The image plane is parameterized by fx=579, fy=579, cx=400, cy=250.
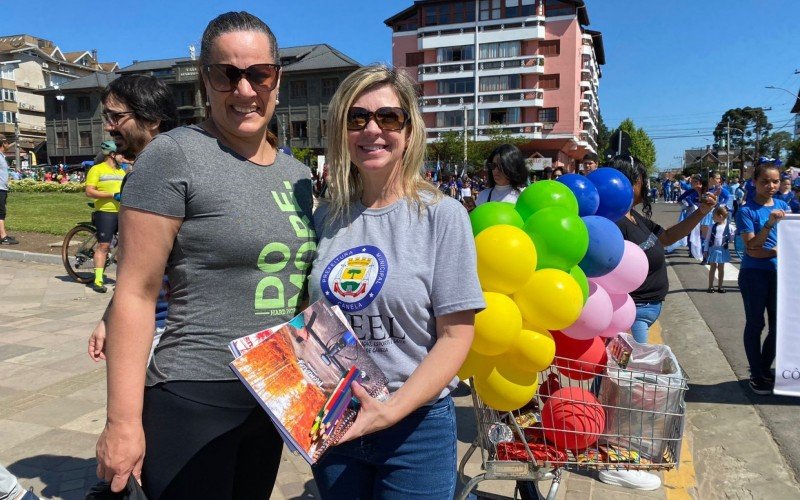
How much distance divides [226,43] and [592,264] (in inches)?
77.6

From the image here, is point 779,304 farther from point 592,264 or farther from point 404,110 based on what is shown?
point 404,110

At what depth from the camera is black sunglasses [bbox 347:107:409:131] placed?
72.2 inches

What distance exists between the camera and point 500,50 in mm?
64688

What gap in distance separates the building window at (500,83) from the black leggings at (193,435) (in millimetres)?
66559

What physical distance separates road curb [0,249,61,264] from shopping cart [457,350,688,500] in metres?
10.7

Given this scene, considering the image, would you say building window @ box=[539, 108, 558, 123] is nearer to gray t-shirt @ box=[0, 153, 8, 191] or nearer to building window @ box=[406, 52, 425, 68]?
building window @ box=[406, 52, 425, 68]

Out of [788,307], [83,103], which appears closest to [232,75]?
[788,307]

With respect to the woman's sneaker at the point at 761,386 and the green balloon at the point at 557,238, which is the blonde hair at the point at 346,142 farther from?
the woman's sneaker at the point at 761,386

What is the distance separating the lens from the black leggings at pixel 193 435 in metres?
1.70

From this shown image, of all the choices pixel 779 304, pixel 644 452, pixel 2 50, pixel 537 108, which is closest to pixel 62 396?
pixel 644 452

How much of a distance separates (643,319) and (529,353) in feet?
7.33

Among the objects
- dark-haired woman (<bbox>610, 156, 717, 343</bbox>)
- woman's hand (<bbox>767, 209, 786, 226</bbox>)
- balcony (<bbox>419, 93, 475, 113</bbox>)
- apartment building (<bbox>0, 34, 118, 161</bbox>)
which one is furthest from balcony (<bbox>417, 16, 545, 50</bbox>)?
dark-haired woman (<bbox>610, 156, 717, 343</bbox>)

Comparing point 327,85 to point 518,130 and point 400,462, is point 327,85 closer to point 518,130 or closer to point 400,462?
point 518,130

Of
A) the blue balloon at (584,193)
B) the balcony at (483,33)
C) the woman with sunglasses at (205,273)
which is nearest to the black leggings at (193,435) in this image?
the woman with sunglasses at (205,273)
